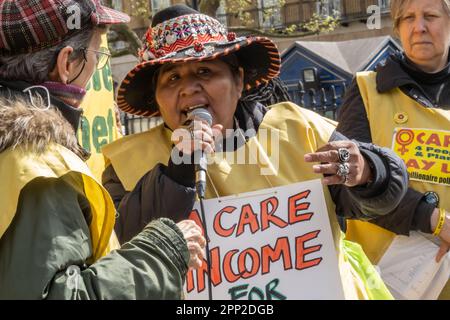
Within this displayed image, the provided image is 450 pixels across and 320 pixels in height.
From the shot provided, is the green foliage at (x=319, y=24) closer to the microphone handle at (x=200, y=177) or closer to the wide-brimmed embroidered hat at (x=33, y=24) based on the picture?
the microphone handle at (x=200, y=177)

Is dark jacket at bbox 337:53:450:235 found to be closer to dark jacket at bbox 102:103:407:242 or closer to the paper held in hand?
the paper held in hand

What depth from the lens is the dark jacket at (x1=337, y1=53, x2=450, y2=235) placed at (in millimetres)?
2945

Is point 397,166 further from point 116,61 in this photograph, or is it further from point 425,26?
point 116,61

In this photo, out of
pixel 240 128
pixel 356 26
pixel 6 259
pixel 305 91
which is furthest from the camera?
pixel 356 26

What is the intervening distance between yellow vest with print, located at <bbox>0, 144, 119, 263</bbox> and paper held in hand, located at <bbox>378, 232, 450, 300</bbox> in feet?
4.84

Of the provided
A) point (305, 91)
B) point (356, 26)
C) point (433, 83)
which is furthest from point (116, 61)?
point (433, 83)

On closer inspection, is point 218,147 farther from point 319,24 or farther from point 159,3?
point 159,3

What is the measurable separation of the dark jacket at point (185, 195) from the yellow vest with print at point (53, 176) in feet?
1.22

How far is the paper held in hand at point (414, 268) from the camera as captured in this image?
2.96 metres

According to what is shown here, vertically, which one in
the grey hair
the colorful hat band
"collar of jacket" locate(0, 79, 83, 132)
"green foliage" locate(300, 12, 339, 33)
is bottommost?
"collar of jacket" locate(0, 79, 83, 132)

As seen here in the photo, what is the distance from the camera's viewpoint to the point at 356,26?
26.4 m

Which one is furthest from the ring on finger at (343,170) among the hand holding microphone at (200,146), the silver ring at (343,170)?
the hand holding microphone at (200,146)

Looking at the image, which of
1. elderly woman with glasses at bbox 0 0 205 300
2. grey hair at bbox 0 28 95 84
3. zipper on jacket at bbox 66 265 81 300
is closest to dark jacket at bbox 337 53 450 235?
elderly woman with glasses at bbox 0 0 205 300
